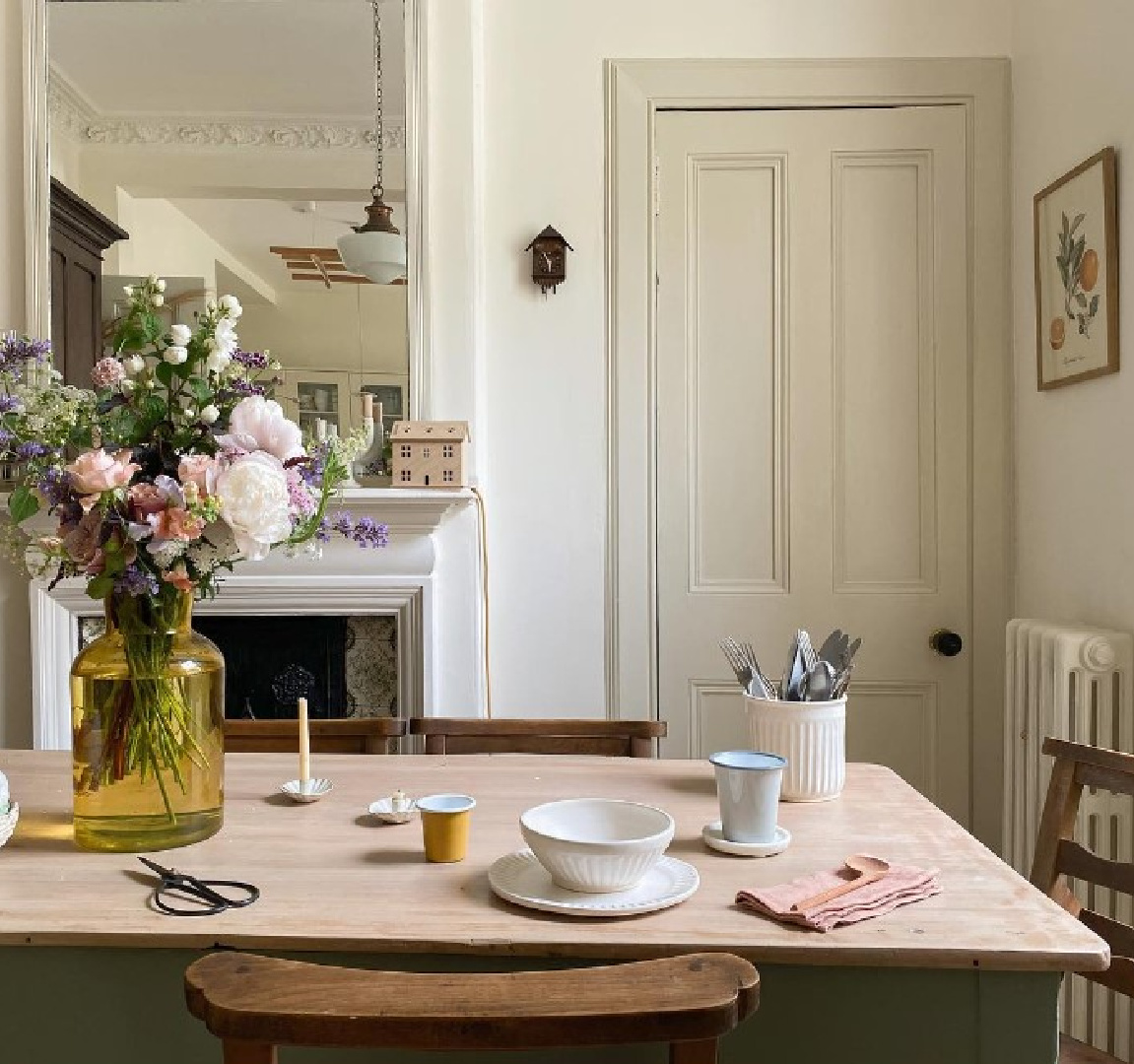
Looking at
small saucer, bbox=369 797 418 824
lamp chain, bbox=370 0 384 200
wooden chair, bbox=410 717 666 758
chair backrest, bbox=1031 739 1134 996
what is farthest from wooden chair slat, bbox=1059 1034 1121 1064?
lamp chain, bbox=370 0 384 200

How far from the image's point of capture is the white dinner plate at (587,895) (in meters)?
1.14

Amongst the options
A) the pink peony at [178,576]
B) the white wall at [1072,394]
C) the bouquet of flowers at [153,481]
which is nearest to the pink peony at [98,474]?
the bouquet of flowers at [153,481]

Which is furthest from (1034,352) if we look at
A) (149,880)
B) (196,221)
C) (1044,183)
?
(149,880)

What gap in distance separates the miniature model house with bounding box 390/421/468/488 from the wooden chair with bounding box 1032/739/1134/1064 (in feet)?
5.04

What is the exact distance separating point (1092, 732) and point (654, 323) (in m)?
1.46

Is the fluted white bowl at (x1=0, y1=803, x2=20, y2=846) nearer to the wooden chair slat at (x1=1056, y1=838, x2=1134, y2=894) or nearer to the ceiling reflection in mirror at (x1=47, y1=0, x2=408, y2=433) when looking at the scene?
the wooden chair slat at (x1=1056, y1=838, x2=1134, y2=894)

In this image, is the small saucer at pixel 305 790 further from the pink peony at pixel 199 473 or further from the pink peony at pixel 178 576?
the pink peony at pixel 199 473

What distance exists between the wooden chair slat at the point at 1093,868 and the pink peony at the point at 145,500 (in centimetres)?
137

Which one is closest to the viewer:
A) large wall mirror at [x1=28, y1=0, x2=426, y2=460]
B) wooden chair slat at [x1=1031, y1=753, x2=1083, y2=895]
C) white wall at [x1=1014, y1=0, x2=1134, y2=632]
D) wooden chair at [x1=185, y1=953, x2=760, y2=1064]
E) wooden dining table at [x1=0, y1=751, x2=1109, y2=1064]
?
wooden chair at [x1=185, y1=953, x2=760, y2=1064]

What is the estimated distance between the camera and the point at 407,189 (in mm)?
2887

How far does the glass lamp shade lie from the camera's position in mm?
2893

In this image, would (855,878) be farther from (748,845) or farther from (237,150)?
(237,150)

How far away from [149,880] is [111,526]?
0.41m

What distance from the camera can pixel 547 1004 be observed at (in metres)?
0.78
